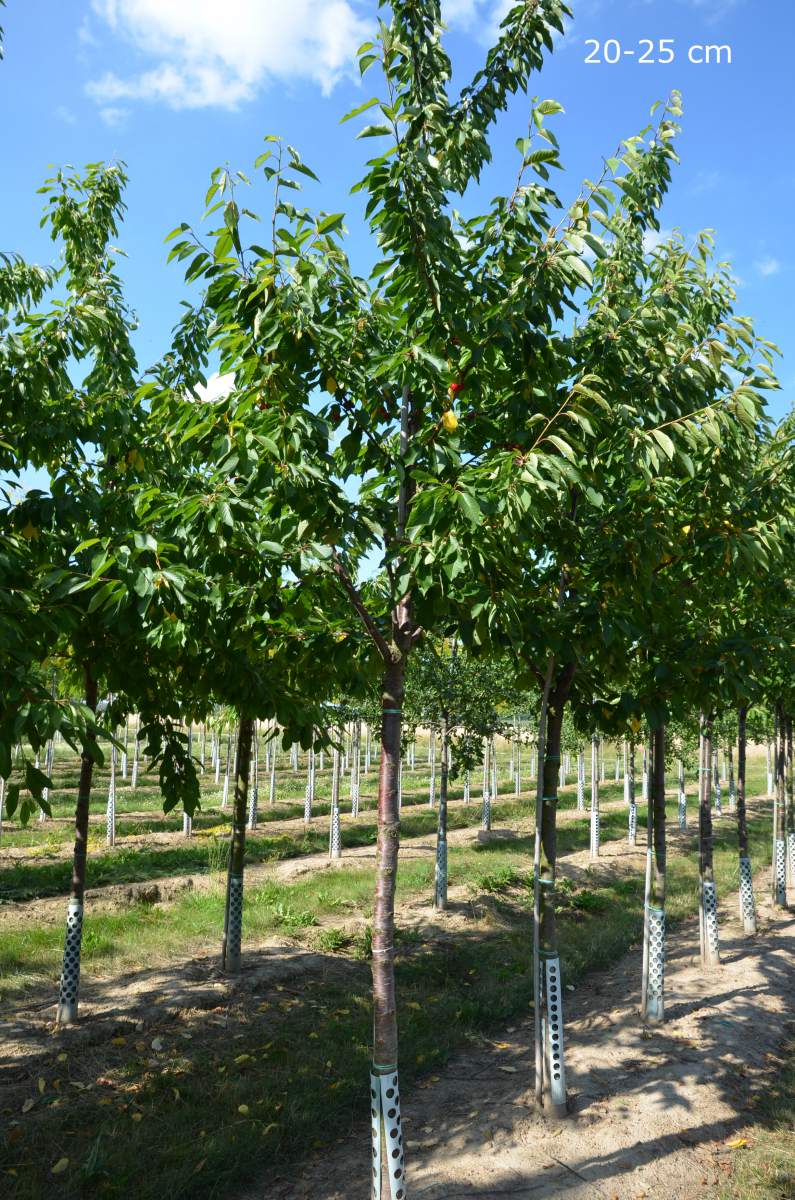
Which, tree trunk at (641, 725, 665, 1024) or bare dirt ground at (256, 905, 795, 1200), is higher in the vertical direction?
tree trunk at (641, 725, 665, 1024)

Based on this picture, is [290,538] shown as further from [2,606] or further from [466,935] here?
[466,935]

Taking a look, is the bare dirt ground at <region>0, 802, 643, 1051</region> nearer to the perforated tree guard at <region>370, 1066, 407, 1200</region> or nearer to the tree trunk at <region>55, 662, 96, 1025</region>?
the tree trunk at <region>55, 662, 96, 1025</region>

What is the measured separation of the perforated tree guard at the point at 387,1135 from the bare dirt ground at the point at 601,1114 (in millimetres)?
1019

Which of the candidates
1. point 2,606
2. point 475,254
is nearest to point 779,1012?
point 475,254

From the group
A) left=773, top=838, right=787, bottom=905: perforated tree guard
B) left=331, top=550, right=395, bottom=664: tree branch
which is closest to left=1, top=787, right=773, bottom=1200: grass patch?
left=773, top=838, right=787, bottom=905: perforated tree guard

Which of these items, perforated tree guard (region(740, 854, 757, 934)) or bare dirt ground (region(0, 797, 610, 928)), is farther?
bare dirt ground (region(0, 797, 610, 928))

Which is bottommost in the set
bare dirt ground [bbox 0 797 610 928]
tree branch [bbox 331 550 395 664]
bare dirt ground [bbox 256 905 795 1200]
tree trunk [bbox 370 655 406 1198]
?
bare dirt ground [bbox 0 797 610 928]

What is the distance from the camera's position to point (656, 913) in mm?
8281

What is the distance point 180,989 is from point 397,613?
6.35 meters

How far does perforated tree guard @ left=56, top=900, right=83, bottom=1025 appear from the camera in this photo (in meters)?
7.67

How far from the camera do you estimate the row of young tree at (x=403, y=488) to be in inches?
152

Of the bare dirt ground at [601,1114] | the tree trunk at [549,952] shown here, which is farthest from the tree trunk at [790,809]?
the tree trunk at [549,952]

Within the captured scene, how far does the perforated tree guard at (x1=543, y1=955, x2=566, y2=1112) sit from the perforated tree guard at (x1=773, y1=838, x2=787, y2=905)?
10.2 meters

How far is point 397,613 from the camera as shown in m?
5.02
